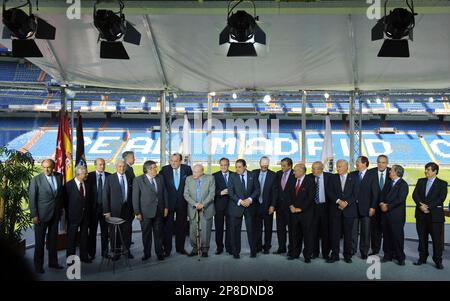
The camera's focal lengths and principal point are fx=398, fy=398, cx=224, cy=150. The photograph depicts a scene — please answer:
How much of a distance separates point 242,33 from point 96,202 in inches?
123

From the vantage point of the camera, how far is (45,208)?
197 inches

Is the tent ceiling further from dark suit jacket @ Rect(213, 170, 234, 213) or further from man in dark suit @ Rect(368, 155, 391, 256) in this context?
dark suit jacket @ Rect(213, 170, 234, 213)

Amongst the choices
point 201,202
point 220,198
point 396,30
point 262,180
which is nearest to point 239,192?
point 220,198

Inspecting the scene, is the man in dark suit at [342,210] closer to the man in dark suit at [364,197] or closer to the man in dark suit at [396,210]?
the man in dark suit at [364,197]

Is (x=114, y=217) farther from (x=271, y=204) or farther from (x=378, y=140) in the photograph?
(x=378, y=140)

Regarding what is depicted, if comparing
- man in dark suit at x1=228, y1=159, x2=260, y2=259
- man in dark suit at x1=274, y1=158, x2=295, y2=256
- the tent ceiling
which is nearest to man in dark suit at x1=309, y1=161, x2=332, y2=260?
man in dark suit at x1=274, y1=158, x2=295, y2=256

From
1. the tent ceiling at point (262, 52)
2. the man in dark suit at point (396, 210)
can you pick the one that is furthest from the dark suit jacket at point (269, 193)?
the tent ceiling at point (262, 52)

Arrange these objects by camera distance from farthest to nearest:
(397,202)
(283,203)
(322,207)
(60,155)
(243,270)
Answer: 1. (60,155)
2. (283,203)
3. (322,207)
4. (397,202)
5. (243,270)

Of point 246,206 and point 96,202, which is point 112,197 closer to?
point 96,202

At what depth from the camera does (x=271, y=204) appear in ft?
19.4

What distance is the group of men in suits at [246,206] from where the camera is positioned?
525cm

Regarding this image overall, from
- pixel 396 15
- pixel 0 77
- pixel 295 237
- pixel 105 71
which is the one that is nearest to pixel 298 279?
pixel 295 237

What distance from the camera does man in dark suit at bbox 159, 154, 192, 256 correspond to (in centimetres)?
591

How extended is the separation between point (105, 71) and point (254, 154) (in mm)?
18047
